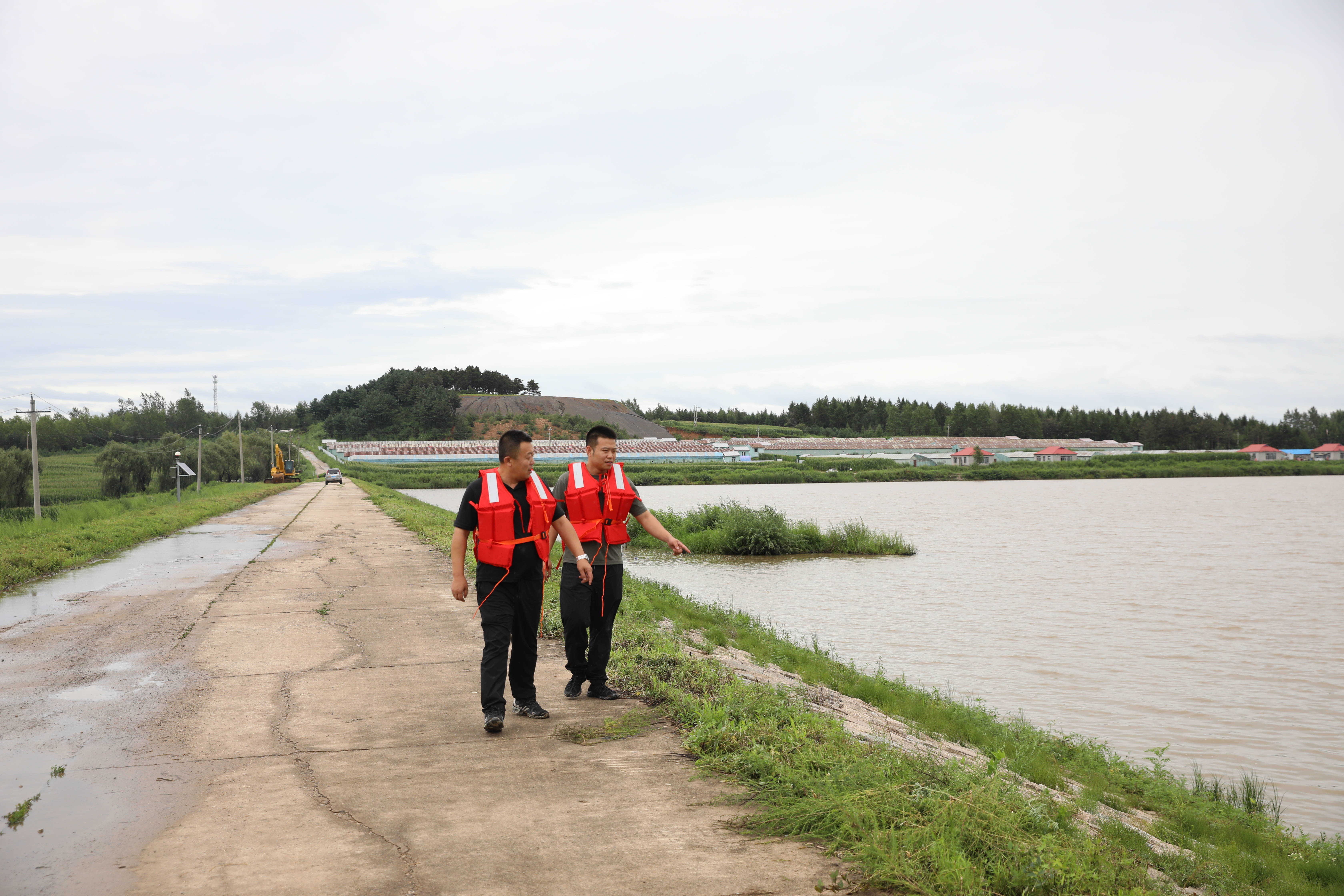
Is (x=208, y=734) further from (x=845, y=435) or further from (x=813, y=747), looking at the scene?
(x=845, y=435)

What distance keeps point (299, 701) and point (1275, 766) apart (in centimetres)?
870

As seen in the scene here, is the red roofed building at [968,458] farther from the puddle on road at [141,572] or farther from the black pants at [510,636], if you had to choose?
the black pants at [510,636]

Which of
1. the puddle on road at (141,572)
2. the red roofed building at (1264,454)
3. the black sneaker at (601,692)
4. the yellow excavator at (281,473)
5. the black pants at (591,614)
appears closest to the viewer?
the black pants at (591,614)

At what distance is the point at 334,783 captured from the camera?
509 centimetres

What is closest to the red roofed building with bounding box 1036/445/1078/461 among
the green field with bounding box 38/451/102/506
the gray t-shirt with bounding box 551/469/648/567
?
the green field with bounding box 38/451/102/506

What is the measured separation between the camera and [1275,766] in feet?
27.3

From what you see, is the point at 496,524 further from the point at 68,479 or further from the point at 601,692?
the point at 68,479

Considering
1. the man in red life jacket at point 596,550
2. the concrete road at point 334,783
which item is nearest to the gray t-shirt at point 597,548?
the man in red life jacket at point 596,550

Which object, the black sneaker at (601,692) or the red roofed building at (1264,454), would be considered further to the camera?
the red roofed building at (1264,454)

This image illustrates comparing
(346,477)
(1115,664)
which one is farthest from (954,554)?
(346,477)

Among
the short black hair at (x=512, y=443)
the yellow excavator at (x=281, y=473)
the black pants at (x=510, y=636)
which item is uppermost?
the short black hair at (x=512, y=443)

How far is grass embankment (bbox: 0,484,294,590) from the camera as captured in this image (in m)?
16.3

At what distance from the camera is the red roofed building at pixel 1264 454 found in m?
109

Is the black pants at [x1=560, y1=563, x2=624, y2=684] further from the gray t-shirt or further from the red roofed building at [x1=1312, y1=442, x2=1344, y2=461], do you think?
the red roofed building at [x1=1312, y1=442, x2=1344, y2=461]
